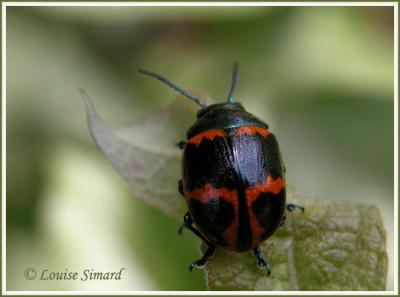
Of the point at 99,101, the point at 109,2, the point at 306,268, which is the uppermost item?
the point at 109,2

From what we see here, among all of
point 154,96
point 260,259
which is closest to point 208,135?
point 260,259

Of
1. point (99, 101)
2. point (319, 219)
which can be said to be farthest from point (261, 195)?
point (99, 101)

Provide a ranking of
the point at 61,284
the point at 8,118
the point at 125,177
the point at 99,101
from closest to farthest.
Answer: the point at 125,177 → the point at 61,284 → the point at 8,118 → the point at 99,101

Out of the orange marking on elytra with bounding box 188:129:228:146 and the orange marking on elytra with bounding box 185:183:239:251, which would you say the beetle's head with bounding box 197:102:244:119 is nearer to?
the orange marking on elytra with bounding box 188:129:228:146

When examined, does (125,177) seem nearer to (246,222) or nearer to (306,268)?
(246,222)

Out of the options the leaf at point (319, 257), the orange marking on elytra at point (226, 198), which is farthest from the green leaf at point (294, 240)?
the orange marking on elytra at point (226, 198)

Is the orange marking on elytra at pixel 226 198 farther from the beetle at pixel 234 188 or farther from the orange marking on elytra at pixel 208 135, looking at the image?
the orange marking on elytra at pixel 208 135
